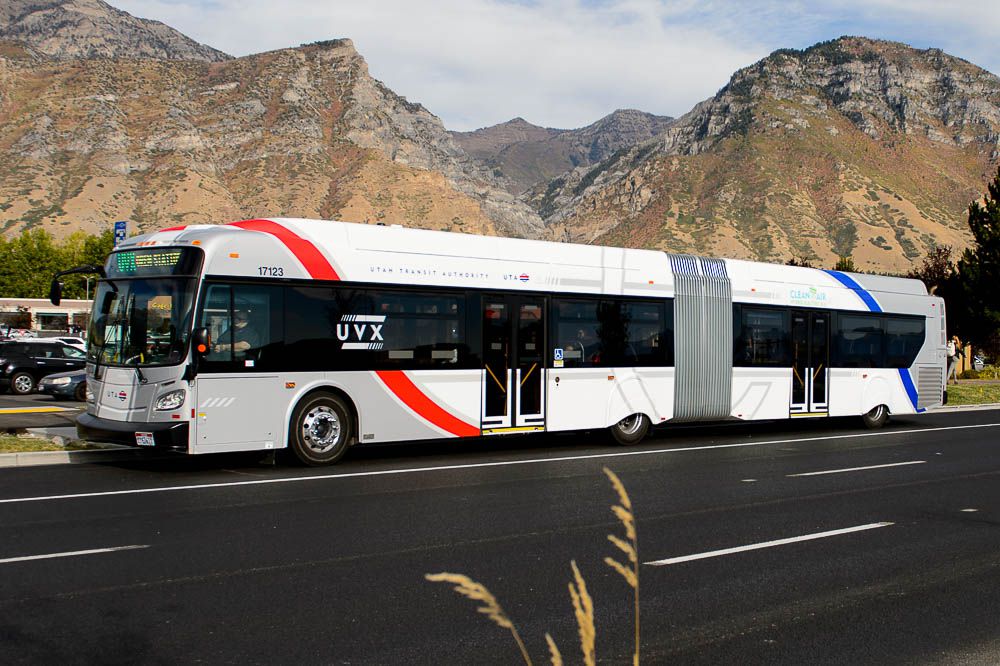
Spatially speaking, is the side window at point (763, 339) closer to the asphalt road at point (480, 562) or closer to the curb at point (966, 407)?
the asphalt road at point (480, 562)

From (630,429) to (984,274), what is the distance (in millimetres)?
32757

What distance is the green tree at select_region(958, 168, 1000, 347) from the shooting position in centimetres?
4294

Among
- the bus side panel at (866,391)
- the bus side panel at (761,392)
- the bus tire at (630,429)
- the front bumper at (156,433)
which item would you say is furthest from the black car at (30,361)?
the bus side panel at (866,391)

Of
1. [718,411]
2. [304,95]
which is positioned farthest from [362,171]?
[718,411]

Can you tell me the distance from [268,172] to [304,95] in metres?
30.2

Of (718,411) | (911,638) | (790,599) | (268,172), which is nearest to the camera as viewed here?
(911,638)

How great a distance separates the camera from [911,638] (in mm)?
5957

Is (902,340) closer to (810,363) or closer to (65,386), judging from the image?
(810,363)

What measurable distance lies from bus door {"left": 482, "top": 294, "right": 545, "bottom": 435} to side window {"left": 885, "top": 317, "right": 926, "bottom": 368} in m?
10.1

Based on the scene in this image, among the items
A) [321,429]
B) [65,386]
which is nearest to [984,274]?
[65,386]

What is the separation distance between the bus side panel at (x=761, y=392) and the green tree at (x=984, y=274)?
2805cm

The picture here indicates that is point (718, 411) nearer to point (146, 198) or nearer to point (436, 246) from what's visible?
point (436, 246)

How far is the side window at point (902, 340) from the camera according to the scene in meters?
21.8

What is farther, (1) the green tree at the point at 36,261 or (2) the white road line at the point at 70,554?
(1) the green tree at the point at 36,261
